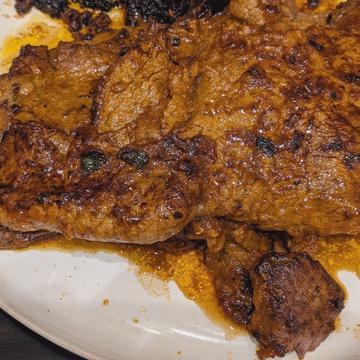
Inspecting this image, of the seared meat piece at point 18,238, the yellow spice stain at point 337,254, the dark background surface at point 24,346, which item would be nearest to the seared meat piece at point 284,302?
the yellow spice stain at point 337,254

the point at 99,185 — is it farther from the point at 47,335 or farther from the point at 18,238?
the point at 47,335

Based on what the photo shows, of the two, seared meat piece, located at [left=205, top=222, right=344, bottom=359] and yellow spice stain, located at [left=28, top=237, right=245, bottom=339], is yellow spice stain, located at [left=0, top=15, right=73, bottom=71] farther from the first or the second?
seared meat piece, located at [left=205, top=222, right=344, bottom=359]

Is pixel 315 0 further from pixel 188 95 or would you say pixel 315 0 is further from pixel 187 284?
pixel 187 284

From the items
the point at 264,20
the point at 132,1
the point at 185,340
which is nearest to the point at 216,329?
the point at 185,340

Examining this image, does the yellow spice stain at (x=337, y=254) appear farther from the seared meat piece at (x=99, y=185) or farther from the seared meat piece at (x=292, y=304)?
the seared meat piece at (x=99, y=185)

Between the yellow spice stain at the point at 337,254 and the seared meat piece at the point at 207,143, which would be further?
the yellow spice stain at the point at 337,254
